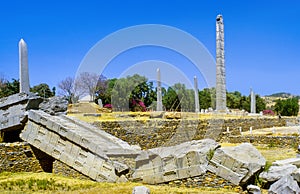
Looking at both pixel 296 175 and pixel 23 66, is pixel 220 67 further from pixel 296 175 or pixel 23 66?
pixel 296 175

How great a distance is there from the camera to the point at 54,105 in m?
14.4

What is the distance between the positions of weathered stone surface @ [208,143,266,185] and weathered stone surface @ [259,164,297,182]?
0.72 ft

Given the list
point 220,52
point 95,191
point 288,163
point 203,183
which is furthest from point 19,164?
point 220,52

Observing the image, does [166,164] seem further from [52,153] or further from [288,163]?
[52,153]

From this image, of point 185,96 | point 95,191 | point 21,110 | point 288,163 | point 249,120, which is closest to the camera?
point 95,191

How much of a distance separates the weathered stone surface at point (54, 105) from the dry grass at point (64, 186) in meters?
3.26

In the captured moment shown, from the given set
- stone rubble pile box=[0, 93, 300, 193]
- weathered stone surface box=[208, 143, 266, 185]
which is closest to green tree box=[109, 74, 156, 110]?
stone rubble pile box=[0, 93, 300, 193]

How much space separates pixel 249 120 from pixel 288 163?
19.2m

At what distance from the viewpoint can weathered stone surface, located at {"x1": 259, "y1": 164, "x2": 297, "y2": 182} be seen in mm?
9023

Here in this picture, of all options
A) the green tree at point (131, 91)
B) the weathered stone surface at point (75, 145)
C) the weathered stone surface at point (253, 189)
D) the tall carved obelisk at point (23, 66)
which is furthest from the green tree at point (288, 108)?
the weathered stone surface at point (253, 189)

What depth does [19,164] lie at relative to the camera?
12227 millimetres

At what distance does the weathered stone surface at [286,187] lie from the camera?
788cm

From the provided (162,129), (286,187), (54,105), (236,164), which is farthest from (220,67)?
(286,187)

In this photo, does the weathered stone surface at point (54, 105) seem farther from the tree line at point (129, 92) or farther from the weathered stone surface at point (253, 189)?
the tree line at point (129, 92)
